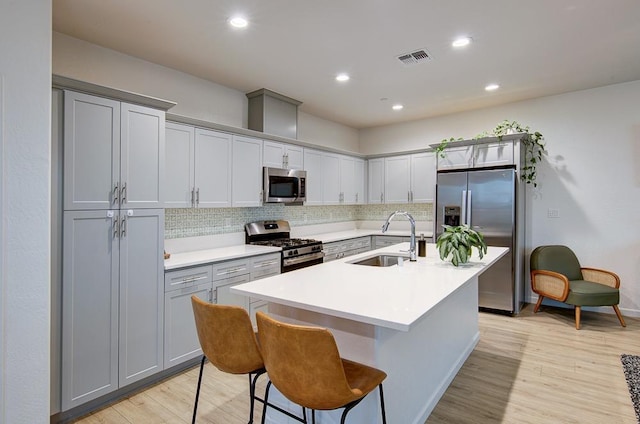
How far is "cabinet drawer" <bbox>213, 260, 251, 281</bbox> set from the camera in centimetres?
310

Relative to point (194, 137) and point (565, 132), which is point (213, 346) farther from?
point (565, 132)

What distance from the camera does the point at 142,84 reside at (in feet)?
10.6

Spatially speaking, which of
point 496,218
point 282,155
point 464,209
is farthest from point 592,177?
point 282,155

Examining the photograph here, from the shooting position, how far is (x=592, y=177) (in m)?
4.27

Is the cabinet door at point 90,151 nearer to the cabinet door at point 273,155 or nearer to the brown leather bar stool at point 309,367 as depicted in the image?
the brown leather bar stool at point 309,367

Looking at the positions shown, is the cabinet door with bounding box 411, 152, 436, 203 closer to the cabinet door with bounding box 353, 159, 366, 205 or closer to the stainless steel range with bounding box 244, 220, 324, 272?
the cabinet door with bounding box 353, 159, 366, 205

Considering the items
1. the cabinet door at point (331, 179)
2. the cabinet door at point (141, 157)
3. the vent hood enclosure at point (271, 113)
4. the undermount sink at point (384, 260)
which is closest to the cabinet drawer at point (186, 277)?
the cabinet door at point (141, 157)

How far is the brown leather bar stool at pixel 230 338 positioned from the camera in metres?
1.63

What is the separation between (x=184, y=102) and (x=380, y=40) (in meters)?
2.08

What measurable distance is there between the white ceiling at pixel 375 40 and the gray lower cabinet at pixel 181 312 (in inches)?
77.9

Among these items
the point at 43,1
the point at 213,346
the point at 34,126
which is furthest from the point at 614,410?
the point at 43,1

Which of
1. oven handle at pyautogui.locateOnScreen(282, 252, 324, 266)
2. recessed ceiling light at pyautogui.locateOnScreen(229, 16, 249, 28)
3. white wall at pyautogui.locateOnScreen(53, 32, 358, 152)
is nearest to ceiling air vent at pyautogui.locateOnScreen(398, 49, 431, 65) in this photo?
recessed ceiling light at pyautogui.locateOnScreen(229, 16, 249, 28)

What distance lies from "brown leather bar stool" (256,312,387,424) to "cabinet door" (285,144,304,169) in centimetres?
315

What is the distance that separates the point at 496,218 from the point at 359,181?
2.33 meters
